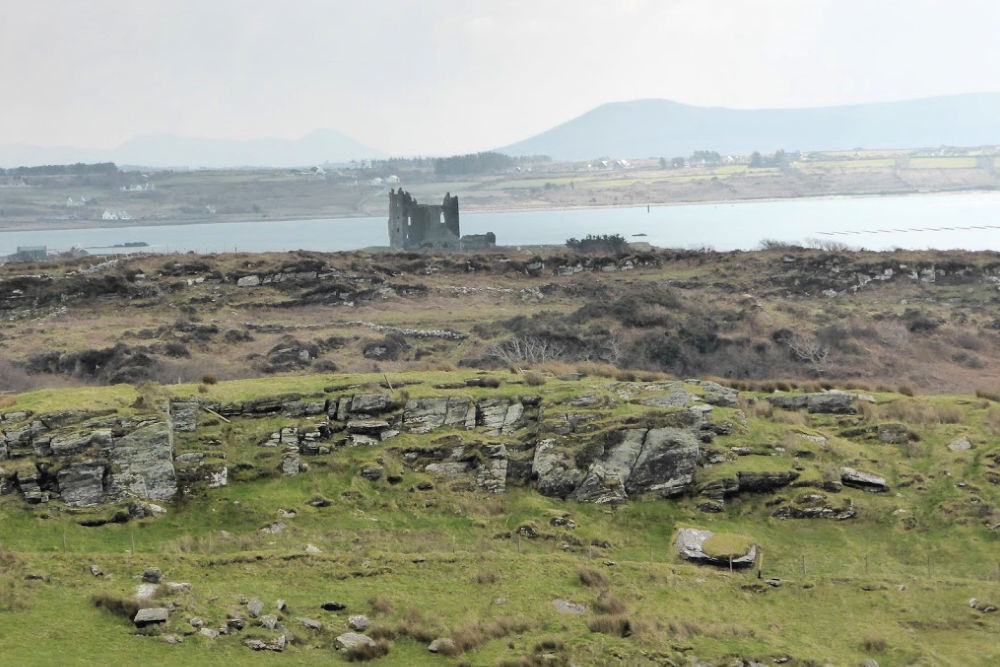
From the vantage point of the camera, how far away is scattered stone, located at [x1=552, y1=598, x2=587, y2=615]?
16.8m

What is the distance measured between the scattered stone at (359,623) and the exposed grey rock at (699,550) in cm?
723

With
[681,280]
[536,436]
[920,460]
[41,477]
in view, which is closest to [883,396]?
[920,460]

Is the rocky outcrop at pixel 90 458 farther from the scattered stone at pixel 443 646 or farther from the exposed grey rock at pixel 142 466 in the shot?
the scattered stone at pixel 443 646

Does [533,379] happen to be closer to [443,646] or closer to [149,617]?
[443,646]

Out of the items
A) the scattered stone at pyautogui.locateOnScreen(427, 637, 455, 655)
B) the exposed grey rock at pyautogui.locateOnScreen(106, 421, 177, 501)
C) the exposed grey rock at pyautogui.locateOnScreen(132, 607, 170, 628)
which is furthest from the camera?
the exposed grey rock at pyautogui.locateOnScreen(106, 421, 177, 501)

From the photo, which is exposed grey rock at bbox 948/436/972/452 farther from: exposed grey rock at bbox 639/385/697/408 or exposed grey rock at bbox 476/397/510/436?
exposed grey rock at bbox 476/397/510/436

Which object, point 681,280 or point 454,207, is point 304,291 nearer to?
point 681,280

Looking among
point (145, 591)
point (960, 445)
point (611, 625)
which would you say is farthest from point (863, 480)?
point (145, 591)

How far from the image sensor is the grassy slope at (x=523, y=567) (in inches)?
606

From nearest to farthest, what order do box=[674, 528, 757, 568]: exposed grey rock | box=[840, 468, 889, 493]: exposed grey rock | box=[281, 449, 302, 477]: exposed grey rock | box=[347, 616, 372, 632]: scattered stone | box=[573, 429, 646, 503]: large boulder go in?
1. box=[347, 616, 372, 632]: scattered stone
2. box=[674, 528, 757, 568]: exposed grey rock
3. box=[573, 429, 646, 503]: large boulder
4. box=[840, 468, 889, 493]: exposed grey rock
5. box=[281, 449, 302, 477]: exposed grey rock

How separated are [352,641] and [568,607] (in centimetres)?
381

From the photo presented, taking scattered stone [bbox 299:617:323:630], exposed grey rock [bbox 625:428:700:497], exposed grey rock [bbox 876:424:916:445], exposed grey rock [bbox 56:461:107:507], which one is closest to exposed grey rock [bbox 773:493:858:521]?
exposed grey rock [bbox 625:428:700:497]

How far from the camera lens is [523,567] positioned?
1870 cm

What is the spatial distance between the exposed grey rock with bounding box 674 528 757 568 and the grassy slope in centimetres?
32
